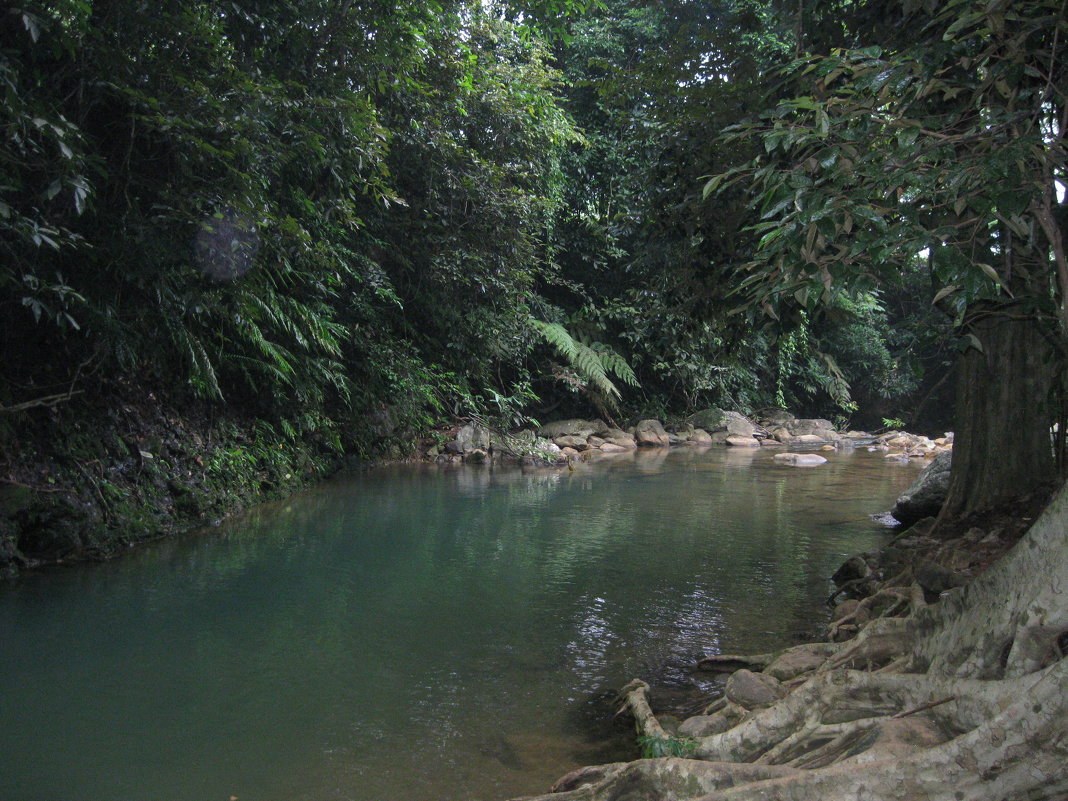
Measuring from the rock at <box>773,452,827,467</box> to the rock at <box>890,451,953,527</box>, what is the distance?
6894mm

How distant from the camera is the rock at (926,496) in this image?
747 cm

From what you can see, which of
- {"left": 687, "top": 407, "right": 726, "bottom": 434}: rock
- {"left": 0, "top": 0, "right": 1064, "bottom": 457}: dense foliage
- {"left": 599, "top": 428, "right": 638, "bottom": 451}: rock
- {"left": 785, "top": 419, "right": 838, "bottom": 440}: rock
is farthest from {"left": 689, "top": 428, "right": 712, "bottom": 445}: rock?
{"left": 0, "top": 0, "right": 1064, "bottom": 457}: dense foliage

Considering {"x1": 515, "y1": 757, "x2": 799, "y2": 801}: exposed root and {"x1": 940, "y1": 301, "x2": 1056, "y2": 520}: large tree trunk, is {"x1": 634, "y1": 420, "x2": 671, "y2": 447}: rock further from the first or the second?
{"x1": 515, "y1": 757, "x2": 799, "y2": 801}: exposed root

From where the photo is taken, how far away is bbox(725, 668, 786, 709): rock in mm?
3275

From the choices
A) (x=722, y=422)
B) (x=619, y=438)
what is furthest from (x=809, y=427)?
(x=619, y=438)

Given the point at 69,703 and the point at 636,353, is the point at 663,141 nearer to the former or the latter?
the point at 69,703

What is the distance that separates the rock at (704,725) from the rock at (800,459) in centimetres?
1205

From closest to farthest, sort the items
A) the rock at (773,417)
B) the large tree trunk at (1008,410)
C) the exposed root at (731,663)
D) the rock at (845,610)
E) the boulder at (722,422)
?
the exposed root at (731,663) < the rock at (845,610) < the large tree trunk at (1008,410) < the boulder at (722,422) < the rock at (773,417)

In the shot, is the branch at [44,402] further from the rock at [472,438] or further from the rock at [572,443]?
the rock at [572,443]

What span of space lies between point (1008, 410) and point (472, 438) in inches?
413

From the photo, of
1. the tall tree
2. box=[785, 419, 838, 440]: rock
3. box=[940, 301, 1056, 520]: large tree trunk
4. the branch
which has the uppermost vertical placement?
the tall tree

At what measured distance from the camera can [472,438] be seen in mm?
14742

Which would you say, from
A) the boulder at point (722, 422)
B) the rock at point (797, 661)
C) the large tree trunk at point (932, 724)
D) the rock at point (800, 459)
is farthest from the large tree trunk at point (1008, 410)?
the boulder at point (722, 422)

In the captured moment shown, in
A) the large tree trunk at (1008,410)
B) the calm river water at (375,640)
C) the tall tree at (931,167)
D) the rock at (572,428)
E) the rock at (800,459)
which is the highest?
the tall tree at (931,167)
